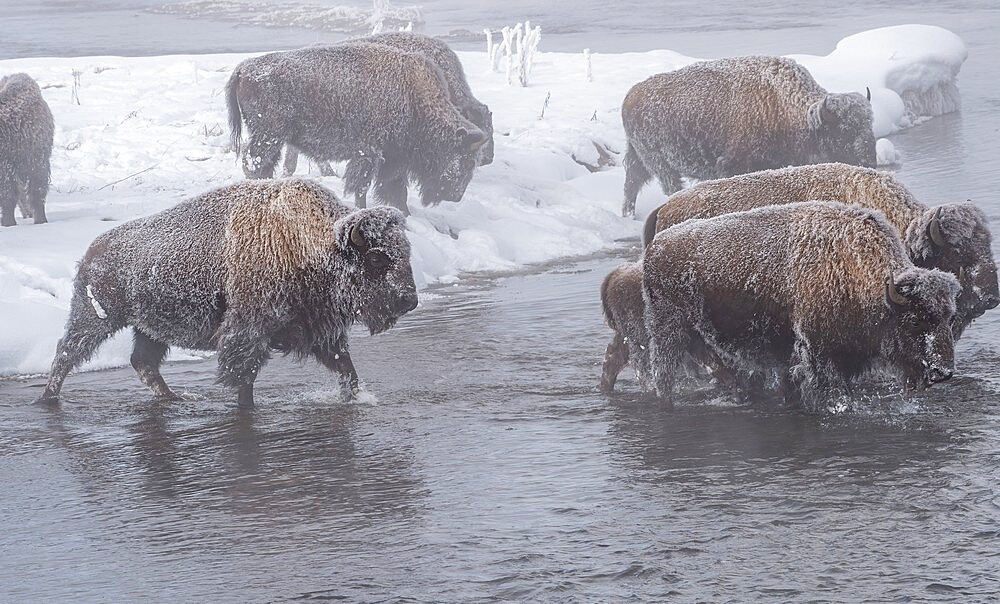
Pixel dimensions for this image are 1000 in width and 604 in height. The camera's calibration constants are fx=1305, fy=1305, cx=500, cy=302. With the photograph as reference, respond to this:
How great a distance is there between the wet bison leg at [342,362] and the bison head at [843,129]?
5722 mm

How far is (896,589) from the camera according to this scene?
15.9 ft

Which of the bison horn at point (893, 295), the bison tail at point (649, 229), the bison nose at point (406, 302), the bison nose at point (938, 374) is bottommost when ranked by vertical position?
the bison nose at point (938, 374)

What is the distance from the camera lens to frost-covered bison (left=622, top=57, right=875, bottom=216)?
1188cm

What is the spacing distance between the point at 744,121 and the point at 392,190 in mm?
3594

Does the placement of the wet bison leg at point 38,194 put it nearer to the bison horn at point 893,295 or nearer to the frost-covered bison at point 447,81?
the frost-covered bison at point 447,81

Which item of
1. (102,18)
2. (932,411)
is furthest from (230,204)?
(102,18)

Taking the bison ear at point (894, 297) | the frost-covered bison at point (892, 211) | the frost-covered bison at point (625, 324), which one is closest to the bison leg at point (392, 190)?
the frost-covered bison at point (892, 211)

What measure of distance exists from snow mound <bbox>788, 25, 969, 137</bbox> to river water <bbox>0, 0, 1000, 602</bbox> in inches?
437

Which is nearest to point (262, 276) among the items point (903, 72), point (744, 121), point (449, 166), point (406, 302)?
point (406, 302)

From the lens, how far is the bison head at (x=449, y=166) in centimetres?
1321

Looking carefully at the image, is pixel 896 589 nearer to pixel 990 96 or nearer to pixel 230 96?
pixel 230 96

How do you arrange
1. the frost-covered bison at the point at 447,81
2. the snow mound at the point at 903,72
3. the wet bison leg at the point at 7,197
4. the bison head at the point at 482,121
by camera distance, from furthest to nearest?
the snow mound at the point at 903,72
the bison head at the point at 482,121
the frost-covered bison at the point at 447,81
the wet bison leg at the point at 7,197

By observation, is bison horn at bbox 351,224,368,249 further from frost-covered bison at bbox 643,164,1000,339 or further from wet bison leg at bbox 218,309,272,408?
frost-covered bison at bbox 643,164,1000,339

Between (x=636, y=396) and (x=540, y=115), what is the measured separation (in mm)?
10063
